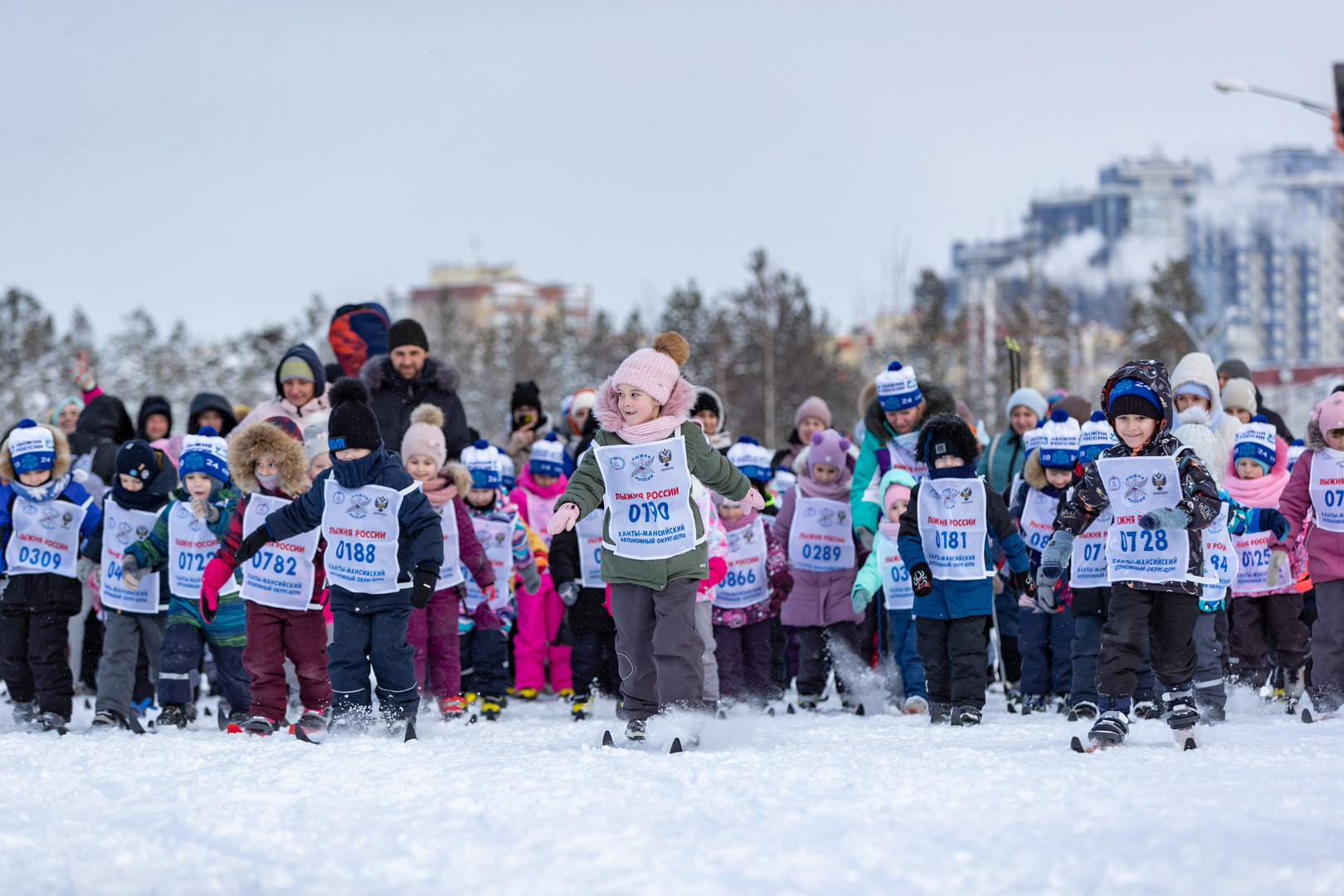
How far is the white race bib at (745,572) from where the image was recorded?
357 inches

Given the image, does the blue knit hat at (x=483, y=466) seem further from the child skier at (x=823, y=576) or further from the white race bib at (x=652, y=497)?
the white race bib at (x=652, y=497)

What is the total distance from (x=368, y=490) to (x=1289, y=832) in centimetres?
465

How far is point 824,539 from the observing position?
9359 millimetres

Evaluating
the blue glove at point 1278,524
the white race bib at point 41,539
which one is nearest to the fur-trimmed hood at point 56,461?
the white race bib at point 41,539

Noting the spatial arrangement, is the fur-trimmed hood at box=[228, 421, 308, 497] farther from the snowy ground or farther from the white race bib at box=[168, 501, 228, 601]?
the snowy ground

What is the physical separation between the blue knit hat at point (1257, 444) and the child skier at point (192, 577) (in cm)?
618

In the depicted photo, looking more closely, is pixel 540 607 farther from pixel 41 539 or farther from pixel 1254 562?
pixel 1254 562

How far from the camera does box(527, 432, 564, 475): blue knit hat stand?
32.8 feet

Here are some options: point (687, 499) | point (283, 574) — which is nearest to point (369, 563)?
point (283, 574)

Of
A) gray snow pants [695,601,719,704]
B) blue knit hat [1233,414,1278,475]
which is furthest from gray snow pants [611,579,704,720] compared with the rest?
blue knit hat [1233,414,1278,475]

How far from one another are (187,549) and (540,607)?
2504 millimetres

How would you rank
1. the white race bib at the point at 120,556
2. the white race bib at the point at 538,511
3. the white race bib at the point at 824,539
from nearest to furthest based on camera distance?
1. the white race bib at the point at 120,556
2. the white race bib at the point at 824,539
3. the white race bib at the point at 538,511

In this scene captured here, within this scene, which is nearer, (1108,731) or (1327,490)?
(1108,731)

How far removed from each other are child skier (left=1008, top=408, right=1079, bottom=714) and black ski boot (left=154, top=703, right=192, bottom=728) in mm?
4820
